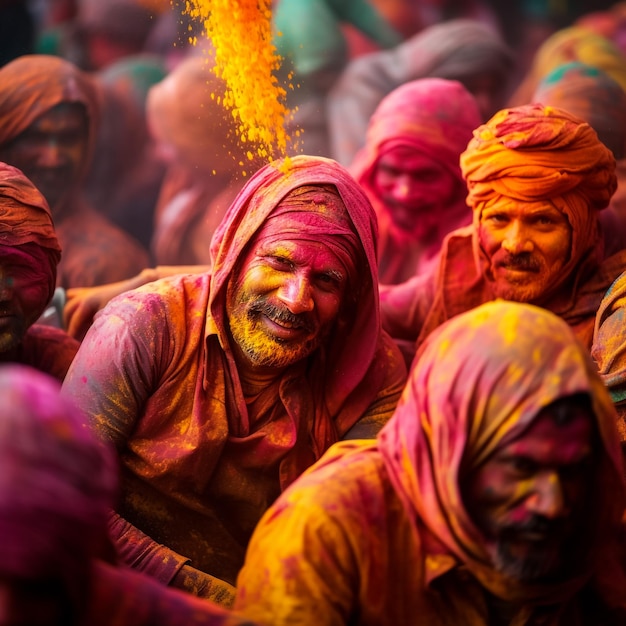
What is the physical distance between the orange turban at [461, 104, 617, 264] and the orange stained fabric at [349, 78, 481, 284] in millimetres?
1083

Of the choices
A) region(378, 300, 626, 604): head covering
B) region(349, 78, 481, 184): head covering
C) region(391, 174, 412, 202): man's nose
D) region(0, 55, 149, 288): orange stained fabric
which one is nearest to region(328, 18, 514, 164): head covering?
region(0, 55, 149, 288): orange stained fabric

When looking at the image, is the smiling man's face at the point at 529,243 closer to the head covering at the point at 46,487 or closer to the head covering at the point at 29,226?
the head covering at the point at 29,226

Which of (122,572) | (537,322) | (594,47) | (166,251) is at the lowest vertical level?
(166,251)

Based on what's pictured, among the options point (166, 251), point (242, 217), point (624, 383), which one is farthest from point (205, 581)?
point (166, 251)

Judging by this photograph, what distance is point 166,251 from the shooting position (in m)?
8.23

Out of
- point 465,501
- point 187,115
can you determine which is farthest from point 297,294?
point 187,115

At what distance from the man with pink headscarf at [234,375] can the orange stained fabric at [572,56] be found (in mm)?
3791

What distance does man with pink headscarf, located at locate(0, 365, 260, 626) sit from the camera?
271 cm

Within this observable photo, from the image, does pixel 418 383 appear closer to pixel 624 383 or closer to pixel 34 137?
pixel 624 383

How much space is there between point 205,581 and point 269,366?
77 cm

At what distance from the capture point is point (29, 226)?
4.98m

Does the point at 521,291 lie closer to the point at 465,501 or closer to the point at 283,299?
the point at 283,299

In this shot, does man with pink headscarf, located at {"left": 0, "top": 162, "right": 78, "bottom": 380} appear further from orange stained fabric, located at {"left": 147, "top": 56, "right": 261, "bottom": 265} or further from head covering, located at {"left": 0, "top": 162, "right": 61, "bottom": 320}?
orange stained fabric, located at {"left": 147, "top": 56, "right": 261, "bottom": 265}

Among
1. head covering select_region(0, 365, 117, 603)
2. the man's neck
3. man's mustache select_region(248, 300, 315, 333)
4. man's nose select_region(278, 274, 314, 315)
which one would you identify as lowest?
the man's neck
